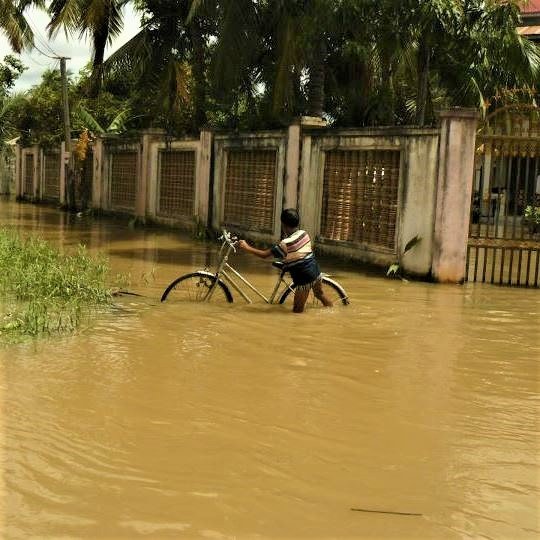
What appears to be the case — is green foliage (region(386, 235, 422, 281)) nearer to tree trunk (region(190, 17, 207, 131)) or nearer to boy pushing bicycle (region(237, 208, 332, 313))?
boy pushing bicycle (region(237, 208, 332, 313))

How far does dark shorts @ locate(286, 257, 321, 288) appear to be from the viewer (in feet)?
26.8

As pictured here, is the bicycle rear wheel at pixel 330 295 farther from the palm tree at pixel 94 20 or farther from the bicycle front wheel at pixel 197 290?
the palm tree at pixel 94 20

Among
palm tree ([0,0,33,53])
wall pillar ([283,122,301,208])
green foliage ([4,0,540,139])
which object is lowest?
wall pillar ([283,122,301,208])

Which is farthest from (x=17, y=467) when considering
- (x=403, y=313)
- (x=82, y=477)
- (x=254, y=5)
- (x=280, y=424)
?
(x=254, y=5)

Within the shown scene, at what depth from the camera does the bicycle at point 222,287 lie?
8.38 metres

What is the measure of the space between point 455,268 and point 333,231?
107 inches

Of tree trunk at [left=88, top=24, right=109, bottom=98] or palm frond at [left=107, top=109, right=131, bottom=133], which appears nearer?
tree trunk at [left=88, top=24, right=109, bottom=98]

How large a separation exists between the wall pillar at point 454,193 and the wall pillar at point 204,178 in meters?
6.97

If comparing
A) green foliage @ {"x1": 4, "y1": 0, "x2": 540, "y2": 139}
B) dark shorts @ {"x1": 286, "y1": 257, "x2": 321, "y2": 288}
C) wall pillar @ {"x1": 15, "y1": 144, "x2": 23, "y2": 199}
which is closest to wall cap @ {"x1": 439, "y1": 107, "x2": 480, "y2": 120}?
green foliage @ {"x1": 4, "y1": 0, "x2": 540, "y2": 139}

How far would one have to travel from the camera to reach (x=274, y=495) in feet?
12.3

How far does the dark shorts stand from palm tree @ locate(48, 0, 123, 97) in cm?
1501

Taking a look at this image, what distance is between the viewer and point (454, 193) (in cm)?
1078

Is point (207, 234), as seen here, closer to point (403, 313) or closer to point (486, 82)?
point (486, 82)

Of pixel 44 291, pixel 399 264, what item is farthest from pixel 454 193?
pixel 44 291
